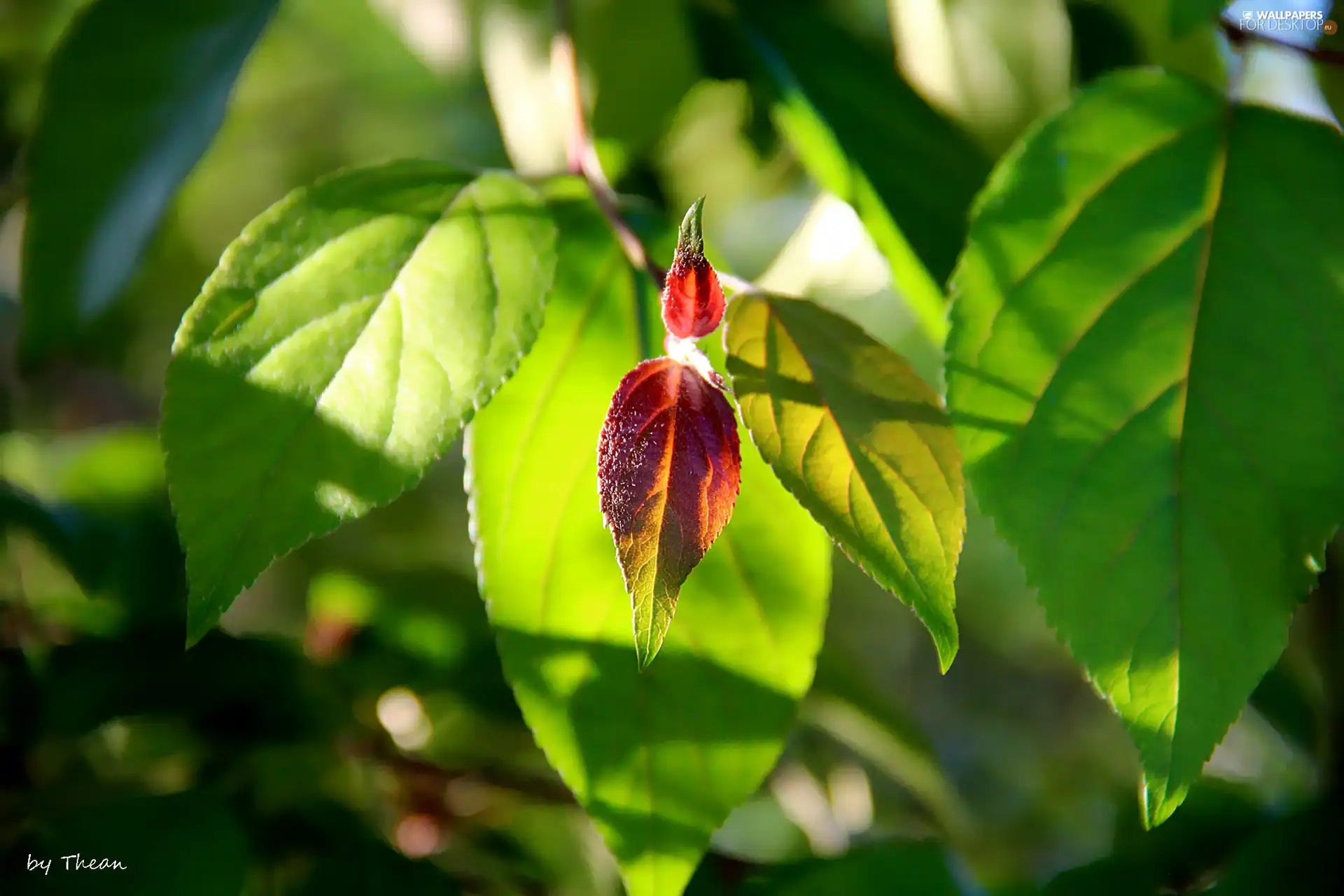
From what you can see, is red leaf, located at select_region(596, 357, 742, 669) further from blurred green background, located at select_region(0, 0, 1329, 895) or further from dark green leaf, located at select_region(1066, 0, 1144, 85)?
dark green leaf, located at select_region(1066, 0, 1144, 85)

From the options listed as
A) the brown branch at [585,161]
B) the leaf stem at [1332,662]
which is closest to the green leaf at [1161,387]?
the brown branch at [585,161]

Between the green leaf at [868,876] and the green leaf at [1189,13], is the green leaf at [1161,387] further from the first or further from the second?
the green leaf at [868,876]

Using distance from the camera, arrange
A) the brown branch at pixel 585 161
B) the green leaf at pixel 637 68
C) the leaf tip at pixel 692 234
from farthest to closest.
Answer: the green leaf at pixel 637 68, the brown branch at pixel 585 161, the leaf tip at pixel 692 234

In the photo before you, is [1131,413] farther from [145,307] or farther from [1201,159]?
[145,307]

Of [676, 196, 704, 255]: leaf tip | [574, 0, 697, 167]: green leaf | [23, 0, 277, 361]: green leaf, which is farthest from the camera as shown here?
[574, 0, 697, 167]: green leaf

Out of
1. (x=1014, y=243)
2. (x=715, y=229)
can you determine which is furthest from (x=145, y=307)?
(x=1014, y=243)
